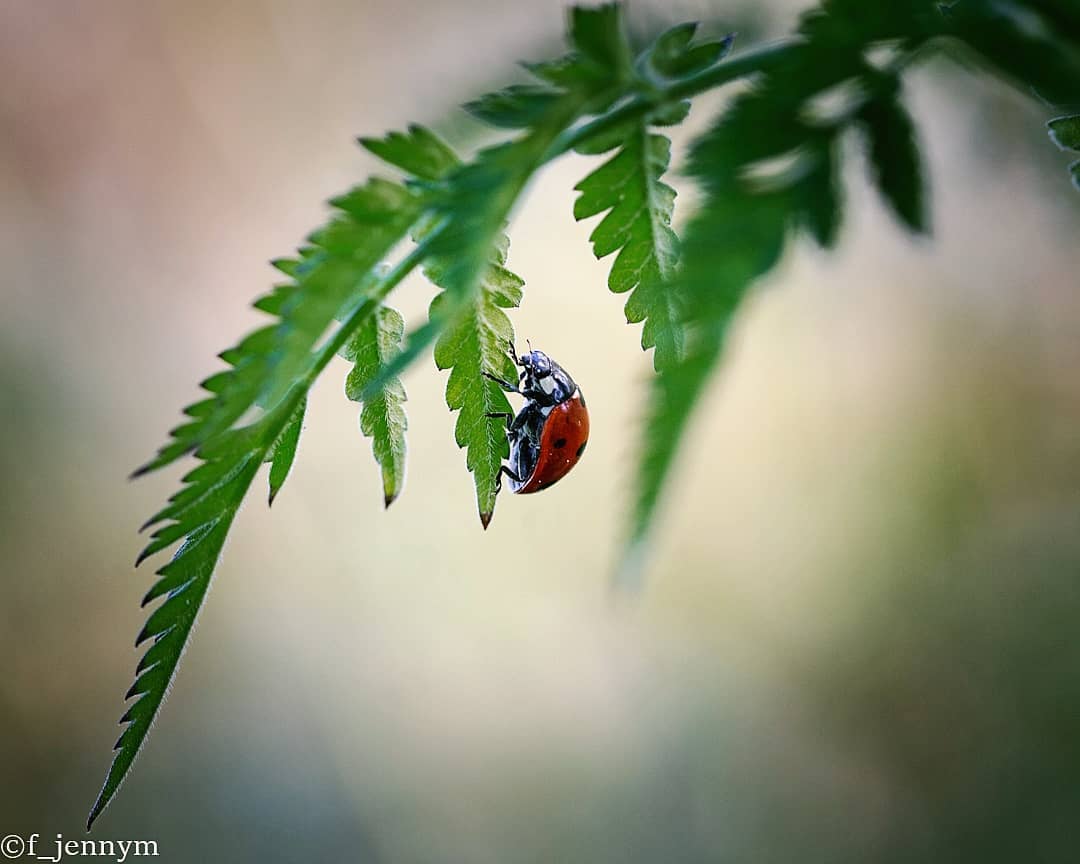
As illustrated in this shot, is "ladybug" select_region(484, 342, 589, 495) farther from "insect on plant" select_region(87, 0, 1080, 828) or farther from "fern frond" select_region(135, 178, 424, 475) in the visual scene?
"fern frond" select_region(135, 178, 424, 475)

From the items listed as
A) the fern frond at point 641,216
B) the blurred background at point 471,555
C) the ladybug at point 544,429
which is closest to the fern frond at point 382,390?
the fern frond at point 641,216

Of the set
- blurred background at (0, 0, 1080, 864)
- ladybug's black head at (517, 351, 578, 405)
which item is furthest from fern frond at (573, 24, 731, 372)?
blurred background at (0, 0, 1080, 864)

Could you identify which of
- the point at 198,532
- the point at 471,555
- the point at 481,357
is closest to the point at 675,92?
the point at 481,357

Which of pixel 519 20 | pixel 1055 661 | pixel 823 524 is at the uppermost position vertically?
pixel 519 20

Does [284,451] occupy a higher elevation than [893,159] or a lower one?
lower

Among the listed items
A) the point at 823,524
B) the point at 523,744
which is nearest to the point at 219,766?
the point at 523,744

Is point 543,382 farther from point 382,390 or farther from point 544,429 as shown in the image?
point 382,390

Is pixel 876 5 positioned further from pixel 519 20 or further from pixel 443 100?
pixel 519 20
